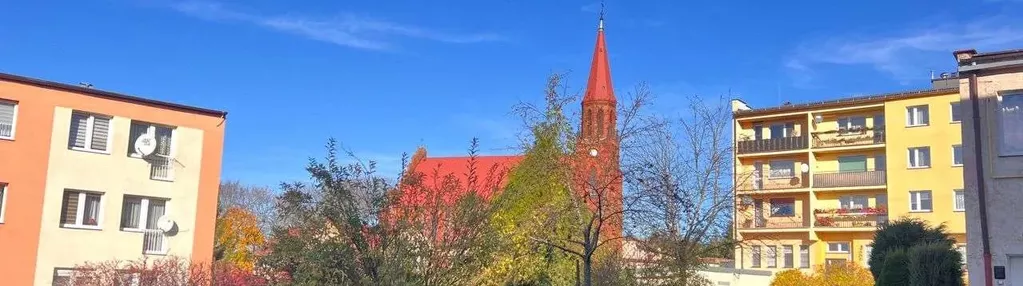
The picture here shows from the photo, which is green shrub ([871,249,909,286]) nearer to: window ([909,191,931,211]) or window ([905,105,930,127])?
window ([909,191,931,211])

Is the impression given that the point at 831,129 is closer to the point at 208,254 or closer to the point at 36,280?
the point at 208,254

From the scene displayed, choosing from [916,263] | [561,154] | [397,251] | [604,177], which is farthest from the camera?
[561,154]

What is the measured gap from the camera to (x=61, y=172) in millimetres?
26219

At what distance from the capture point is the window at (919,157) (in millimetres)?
43531

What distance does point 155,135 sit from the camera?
28.6m

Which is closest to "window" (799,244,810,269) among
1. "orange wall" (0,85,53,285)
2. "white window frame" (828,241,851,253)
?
"white window frame" (828,241,851,253)

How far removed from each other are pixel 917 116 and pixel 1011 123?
31821 millimetres

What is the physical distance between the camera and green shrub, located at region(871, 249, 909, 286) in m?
16.6

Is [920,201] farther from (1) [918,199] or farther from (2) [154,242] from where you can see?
(2) [154,242]

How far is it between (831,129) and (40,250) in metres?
39.2

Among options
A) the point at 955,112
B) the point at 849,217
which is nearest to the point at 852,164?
the point at 849,217

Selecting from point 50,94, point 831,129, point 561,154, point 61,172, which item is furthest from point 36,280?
point 831,129

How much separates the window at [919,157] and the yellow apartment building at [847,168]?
0.05 m

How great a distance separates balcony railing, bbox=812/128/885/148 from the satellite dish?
1364 inches
